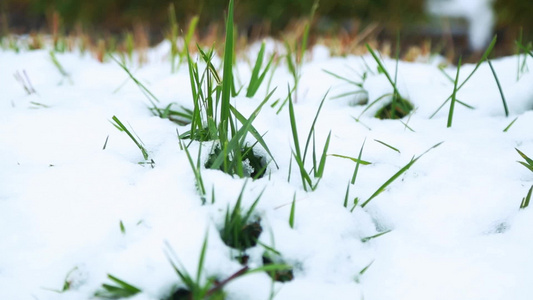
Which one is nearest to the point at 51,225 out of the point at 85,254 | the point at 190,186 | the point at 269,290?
the point at 85,254

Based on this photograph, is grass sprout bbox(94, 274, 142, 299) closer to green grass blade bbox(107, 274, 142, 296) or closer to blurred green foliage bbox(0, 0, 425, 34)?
green grass blade bbox(107, 274, 142, 296)

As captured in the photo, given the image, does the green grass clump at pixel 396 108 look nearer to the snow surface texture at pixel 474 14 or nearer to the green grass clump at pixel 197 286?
the green grass clump at pixel 197 286

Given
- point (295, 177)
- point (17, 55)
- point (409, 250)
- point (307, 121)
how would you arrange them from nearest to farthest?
1. point (409, 250)
2. point (295, 177)
3. point (307, 121)
4. point (17, 55)

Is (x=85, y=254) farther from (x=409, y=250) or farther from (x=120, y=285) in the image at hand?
(x=409, y=250)

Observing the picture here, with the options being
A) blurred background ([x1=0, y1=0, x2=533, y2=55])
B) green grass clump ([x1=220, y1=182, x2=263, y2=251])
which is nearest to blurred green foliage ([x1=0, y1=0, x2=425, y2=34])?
blurred background ([x1=0, y1=0, x2=533, y2=55])

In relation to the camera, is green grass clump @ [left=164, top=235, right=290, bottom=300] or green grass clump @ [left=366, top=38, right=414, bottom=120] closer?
green grass clump @ [left=164, top=235, right=290, bottom=300]

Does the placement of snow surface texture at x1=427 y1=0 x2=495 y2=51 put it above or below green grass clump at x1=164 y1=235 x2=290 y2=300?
below

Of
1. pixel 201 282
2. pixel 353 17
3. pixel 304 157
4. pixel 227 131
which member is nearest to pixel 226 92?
pixel 227 131
